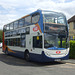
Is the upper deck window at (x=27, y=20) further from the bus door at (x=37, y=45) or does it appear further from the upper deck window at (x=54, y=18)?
the upper deck window at (x=54, y=18)

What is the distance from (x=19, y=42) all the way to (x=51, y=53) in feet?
15.8

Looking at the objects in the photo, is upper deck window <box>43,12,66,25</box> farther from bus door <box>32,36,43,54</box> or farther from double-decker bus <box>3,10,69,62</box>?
bus door <box>32,36,43,54</box>

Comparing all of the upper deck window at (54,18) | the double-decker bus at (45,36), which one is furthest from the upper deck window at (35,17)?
the upper deck window at (54,18)

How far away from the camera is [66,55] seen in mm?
10508

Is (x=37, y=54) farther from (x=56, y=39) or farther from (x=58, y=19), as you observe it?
(x=58, y=19)

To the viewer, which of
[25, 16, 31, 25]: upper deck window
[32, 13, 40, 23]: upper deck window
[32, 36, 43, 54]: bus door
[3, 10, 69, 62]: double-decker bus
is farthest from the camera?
[25, 16, 31, 25]: upper deck window

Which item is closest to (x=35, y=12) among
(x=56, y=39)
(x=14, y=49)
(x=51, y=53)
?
(x=56, y=39)

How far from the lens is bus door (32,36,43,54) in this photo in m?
10.2

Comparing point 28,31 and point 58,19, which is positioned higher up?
point 58,19

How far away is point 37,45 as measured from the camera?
10.6 m

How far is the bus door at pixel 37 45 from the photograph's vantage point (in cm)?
1017

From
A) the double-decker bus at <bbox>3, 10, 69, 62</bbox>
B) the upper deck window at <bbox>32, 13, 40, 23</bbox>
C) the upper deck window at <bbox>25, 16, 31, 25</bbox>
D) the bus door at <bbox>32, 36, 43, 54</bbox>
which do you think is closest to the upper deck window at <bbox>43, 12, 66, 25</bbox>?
the double-decker bus at <bbox>3, 10, 69, 62</bbox>

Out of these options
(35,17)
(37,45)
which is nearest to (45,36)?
(37,45)

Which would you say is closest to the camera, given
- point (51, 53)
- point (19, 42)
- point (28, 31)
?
point (51, 53)
